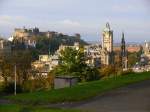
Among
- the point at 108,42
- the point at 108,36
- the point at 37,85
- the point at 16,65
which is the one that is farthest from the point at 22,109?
the point at 108,42

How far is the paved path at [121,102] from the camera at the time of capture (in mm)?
9242

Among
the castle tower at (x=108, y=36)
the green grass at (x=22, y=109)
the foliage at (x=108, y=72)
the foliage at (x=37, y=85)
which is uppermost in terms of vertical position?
the castle tower at (x=108, y=36)

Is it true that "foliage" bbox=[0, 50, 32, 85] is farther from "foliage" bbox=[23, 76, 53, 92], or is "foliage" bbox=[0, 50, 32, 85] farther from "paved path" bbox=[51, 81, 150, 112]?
"paved path" bbox=[51, 81, 150, 112]

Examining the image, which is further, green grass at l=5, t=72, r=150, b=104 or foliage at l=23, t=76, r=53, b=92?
foliage at l=23, t=76, r=53, b=92

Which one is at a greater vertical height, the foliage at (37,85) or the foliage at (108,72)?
the foliage at (108,72)

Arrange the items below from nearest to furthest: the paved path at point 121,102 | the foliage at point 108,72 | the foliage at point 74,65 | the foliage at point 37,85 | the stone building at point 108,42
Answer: the paved path at point 121,102, the foliage at point 37,85, the foliage at point 74,65, the foliage at point 108,72, the stone building at point 108,42

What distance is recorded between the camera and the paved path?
9242 millimetres

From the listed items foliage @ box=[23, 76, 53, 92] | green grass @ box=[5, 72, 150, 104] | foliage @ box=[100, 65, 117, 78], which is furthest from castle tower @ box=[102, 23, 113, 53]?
green grass @ box=[5, 72, 150, 104]

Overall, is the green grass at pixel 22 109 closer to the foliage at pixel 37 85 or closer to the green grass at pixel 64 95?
the green grass at pixel 64 95

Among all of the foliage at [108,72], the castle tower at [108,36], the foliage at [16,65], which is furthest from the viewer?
the castle tower at [108,36]

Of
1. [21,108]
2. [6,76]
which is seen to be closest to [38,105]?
[21,108]

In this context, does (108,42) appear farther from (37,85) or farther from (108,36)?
(37,85)

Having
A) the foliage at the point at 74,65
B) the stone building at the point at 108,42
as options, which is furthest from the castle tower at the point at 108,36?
the foliage at the point at 74,65

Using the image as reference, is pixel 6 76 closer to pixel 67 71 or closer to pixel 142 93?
pixel 67 71
